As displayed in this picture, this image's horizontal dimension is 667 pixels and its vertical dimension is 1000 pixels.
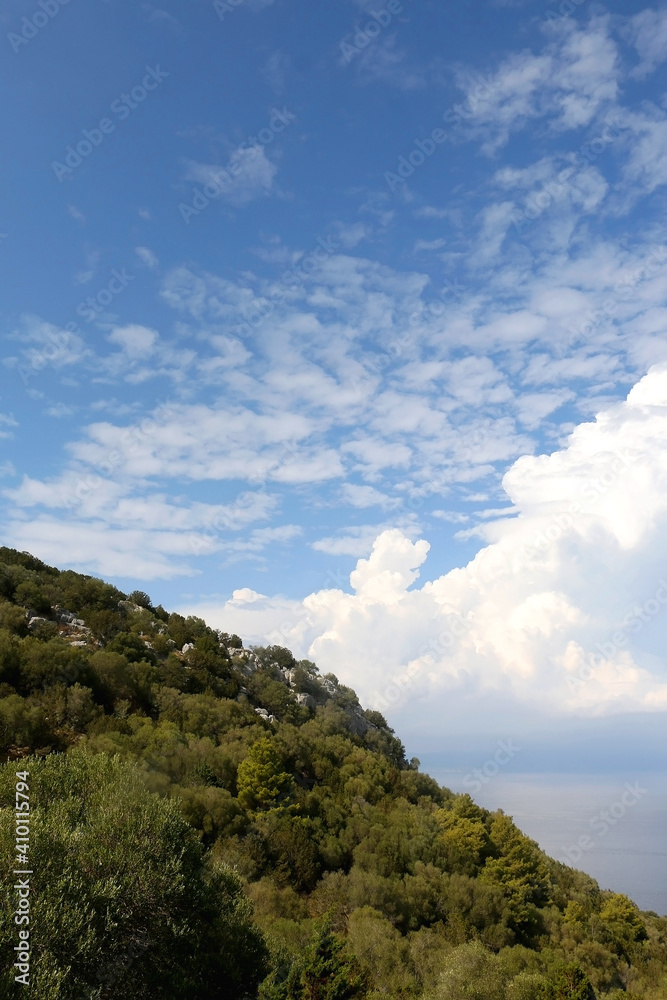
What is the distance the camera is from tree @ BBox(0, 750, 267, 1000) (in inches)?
593

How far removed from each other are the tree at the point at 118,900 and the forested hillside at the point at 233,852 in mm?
69

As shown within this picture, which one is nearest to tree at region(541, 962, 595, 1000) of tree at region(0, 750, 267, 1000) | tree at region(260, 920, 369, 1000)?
Answer: tree at region(260, 920, 369, 1000)

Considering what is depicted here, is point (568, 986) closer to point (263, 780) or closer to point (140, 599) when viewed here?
point (263, 780)

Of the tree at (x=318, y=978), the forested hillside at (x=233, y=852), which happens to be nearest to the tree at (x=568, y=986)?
the forested hillside at (x=233, y=852)

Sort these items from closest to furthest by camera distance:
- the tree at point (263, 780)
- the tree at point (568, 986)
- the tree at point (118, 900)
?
the tree at point (118, 900)
the tree at point (568, 986)
the tree at point (263, 780)

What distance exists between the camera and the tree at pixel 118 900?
15.1 meters

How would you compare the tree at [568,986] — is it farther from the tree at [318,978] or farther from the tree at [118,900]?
the tree at [118,900]

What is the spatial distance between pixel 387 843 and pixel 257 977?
59.8ft

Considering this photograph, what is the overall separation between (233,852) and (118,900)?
16.9m

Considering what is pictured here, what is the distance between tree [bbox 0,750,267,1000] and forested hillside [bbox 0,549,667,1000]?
0.07 m

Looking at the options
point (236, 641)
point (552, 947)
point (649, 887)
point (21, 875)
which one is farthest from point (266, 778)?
point (649, 887)

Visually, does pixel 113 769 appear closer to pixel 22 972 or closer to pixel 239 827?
pixel 22 972

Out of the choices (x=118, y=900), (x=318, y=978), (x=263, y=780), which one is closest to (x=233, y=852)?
(x=263, y=780)

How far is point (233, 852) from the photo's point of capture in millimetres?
31734
